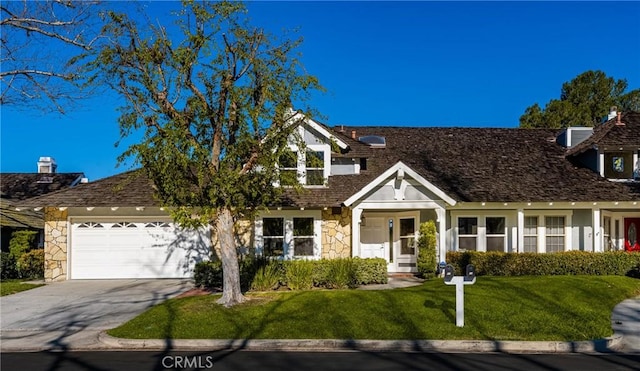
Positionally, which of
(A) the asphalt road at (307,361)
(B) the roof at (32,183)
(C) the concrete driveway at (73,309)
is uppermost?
(B) the roof at (32,183)

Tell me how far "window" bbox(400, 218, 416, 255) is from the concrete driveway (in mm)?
8364

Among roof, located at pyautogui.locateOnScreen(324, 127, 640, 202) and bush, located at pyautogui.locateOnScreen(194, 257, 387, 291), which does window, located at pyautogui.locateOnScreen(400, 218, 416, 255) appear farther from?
bush, located at pyautogui.locateOnScreen(194, 257, 387, 291)

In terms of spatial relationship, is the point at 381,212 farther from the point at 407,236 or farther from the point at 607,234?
the point at 607,234

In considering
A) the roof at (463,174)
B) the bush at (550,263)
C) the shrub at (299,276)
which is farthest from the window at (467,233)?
the shrub at (299,276)

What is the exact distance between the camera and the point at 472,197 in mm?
18625

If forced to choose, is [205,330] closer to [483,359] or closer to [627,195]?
[483,359]

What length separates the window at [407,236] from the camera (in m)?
19.5

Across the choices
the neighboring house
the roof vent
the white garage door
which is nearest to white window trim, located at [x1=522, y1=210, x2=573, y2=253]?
the roof vent

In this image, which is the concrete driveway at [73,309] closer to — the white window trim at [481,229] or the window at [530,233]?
the white window trim at [481,229]

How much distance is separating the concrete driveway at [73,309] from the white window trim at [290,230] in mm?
3125

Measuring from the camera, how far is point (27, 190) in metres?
26.1

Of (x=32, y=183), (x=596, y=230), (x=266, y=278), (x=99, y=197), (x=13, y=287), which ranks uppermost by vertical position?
(x=32, y=183)

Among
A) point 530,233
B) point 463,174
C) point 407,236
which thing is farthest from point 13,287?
point 530,233

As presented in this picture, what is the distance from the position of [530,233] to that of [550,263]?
2.67 m
